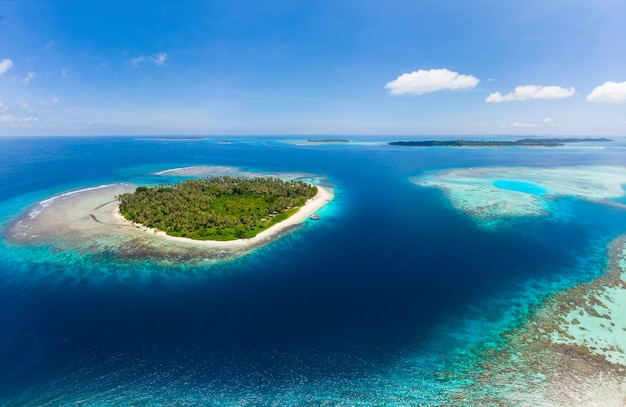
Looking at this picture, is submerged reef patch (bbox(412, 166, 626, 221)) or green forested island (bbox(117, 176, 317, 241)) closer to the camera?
green forested island (bbox(117, 176, 317, 241))

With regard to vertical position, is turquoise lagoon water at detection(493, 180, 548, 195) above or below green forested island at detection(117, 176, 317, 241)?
above

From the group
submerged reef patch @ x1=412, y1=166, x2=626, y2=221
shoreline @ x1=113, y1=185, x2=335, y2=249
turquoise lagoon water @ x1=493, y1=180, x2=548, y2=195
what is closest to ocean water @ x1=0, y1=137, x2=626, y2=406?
shoreline @ x1=113, y1=185, x2=335, y2=249

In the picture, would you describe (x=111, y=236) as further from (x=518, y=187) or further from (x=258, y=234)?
(x=518, y=187)

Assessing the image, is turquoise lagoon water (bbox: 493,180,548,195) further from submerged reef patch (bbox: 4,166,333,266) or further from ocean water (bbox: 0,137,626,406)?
submerged reef patch (bbox: 4,166,333,266)

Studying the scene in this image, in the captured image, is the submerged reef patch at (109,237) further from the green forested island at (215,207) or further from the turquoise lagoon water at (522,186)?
the turquoise lagoon water at (522,186)

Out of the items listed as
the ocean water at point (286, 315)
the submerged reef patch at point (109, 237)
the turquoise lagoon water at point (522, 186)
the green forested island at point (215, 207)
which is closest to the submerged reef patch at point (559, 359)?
the ocean water at point (286, 315)

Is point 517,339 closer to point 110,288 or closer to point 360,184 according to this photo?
point 110,288

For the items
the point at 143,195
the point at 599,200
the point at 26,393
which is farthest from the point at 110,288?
the point at 599,200
